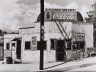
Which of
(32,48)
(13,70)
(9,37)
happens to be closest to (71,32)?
(32,48)

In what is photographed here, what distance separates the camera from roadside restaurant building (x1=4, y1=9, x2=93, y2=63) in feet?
60.8

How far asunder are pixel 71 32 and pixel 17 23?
4008mm

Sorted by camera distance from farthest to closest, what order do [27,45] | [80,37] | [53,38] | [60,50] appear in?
[80,37], [27,45], [60,50], [53,38]

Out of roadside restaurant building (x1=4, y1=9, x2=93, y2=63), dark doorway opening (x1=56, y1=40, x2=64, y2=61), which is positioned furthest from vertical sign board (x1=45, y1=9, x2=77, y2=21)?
dark doorway opening (x1=56, y1=40, x2=64, y2=61)

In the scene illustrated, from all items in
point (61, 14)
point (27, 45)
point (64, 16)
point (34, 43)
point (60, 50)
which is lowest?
point (60, 50)

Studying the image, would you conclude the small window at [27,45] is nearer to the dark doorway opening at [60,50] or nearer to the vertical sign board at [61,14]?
the dark doorway opening at [60,50]

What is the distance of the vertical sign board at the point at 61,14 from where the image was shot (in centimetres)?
1813

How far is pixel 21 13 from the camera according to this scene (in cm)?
1722

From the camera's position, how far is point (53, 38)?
1855 cm

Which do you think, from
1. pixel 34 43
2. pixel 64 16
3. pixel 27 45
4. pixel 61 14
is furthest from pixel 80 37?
pixel 27 45

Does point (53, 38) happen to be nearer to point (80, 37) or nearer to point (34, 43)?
point (34, 43)

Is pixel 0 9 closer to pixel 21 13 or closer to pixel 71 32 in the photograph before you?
pixel 21 13

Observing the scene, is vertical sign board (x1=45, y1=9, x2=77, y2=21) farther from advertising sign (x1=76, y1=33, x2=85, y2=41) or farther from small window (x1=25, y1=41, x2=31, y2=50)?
small window (x1=25, y1=41, x2=31, y2=50)

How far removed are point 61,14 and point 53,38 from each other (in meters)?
1.83
